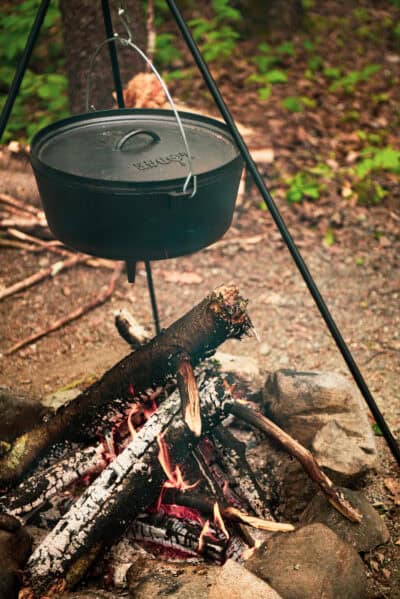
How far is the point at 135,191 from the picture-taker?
1647 millimetres

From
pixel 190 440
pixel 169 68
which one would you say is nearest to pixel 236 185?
pixel 190 440

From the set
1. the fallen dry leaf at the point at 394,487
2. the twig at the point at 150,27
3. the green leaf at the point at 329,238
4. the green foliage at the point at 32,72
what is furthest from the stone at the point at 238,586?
the green foliage at the point at 32,72

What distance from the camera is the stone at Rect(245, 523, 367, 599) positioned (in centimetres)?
170

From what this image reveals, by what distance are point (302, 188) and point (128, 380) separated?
2.86 metres

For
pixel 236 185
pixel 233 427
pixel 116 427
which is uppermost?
pixel 236 185

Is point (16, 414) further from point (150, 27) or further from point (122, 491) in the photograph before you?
point (150, 27)

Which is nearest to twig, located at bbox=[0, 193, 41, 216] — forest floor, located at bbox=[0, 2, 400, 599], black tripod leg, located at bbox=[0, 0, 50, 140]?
forest floor, located at bbox=[0, 2, 400, 599]

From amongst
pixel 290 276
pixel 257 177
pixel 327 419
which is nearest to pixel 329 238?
pixel 290 276

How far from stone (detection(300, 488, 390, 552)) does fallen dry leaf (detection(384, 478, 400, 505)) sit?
26cm

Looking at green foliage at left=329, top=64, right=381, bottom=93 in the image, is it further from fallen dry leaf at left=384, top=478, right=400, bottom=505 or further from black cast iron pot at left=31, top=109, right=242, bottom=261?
fallen dry leaf at left=384, top=478, right=400, bottom=505

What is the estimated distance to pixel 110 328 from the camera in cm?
351

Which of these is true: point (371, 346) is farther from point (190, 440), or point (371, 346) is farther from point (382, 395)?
point (190, 440)

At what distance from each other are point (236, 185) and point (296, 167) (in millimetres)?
3051

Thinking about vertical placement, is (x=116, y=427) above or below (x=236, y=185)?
below
